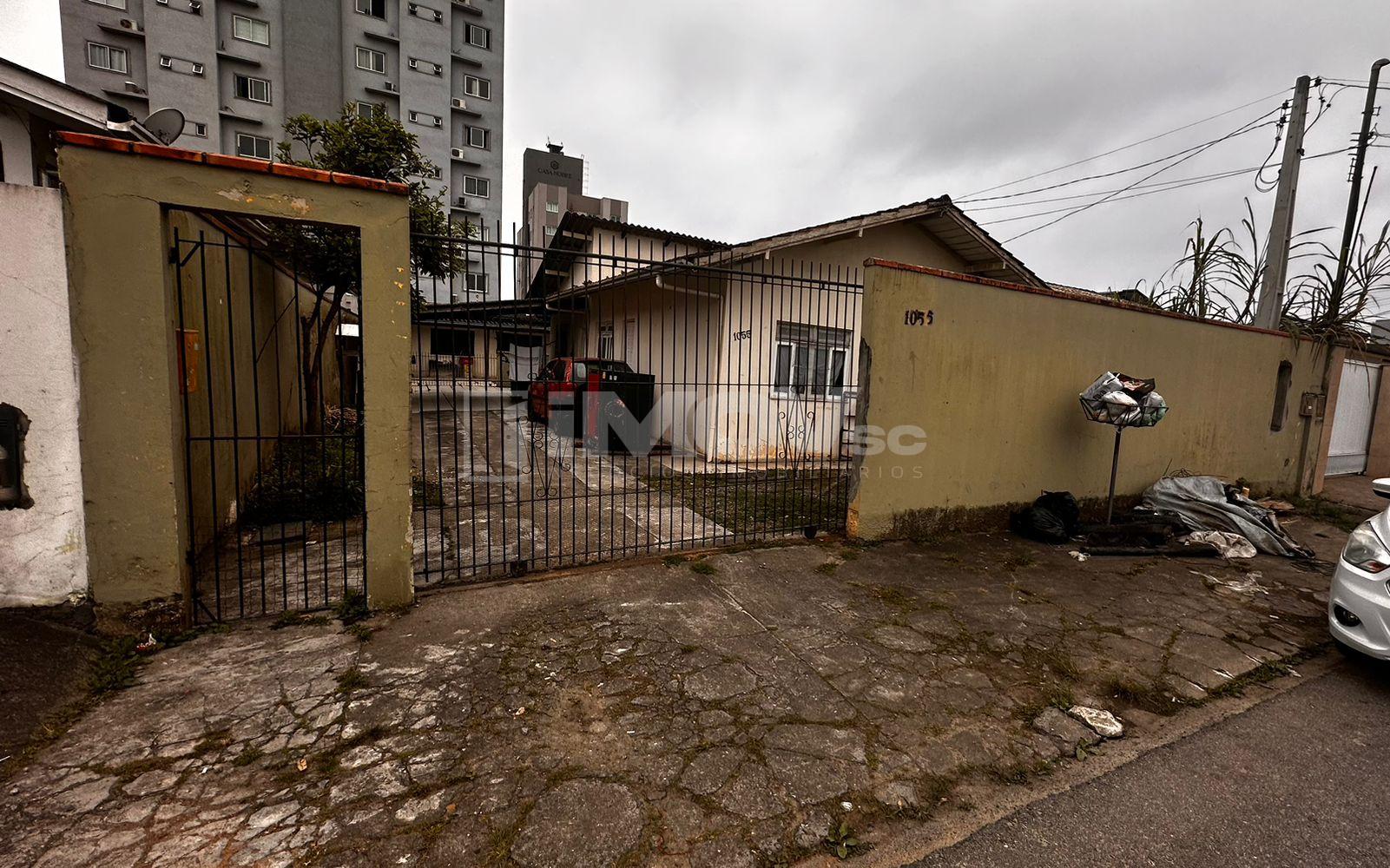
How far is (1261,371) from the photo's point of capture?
786 cm

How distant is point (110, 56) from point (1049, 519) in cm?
3851

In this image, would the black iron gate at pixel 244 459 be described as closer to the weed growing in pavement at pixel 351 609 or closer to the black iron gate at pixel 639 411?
the weed growing in pavement at pixel 351 609

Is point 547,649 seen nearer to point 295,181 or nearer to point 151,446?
point 151,446

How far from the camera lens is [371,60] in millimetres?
27375

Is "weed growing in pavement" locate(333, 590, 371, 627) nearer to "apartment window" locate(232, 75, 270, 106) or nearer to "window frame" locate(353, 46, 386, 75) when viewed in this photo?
"apartment window" locate(232, 75, 270, 106)

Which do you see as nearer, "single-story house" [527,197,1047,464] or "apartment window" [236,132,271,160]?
"single-story house" [527,197,1047,464]

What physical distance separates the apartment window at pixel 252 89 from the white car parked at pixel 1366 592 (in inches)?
1440

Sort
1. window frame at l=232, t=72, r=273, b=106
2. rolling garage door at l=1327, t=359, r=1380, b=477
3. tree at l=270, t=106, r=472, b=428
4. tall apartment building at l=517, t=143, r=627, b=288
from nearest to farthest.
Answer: tree at l=270, t=106, r=472, b=428 → rolling garage door at l=1327, t=359, r=1380, b=477 → window frame at l=232, t=72, r=273, b=106 → tall apartment building at l=517, t=143, r=627, b=288

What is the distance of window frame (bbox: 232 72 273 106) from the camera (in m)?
25.0

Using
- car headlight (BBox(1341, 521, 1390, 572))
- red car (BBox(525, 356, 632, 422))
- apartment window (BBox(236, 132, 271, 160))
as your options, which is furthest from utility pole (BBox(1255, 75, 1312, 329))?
apartment window (BBox(236, 132, 271, 160))

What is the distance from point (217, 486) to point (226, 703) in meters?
2.65

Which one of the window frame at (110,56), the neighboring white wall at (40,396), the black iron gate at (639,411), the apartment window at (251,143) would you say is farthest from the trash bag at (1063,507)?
the window frame at (110,56)

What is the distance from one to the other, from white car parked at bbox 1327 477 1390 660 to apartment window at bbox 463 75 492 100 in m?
37.3

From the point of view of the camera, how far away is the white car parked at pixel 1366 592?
3.09 m
